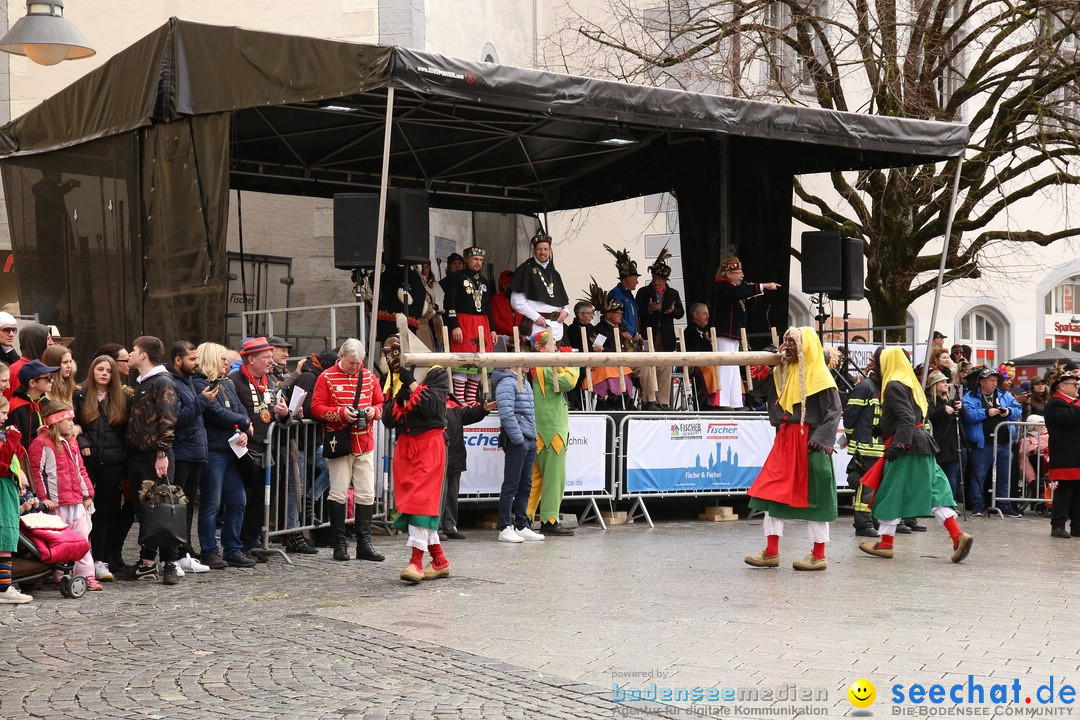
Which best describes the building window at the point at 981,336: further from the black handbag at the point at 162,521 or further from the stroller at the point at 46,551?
the stroller at the point at 46,551

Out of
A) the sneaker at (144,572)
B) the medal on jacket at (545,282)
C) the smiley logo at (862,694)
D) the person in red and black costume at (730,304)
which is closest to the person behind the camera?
the smiley logo at (862,694)

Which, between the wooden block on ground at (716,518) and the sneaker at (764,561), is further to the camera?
the wooden block on ground at (716,518)

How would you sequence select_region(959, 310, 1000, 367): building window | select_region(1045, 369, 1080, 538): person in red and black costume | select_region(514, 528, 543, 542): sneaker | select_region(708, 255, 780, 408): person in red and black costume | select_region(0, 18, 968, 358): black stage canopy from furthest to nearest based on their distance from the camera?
select_region(959, 310, 1000, 367): building window
select_region(708, 255, 780, 408): person in red and black costume
select_region(1045, 369, 1080, 538): person in red and black costume
select_region(514, 528, 543, 542): sneaker
select_region(0, 18, 968, 358): black stage canopy

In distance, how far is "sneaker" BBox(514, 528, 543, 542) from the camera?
12434 millimetres

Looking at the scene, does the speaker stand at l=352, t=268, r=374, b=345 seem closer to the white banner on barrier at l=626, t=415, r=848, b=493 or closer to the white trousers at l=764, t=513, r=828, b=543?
the white banner on barrier at l=626, t=415, r=848, b=493

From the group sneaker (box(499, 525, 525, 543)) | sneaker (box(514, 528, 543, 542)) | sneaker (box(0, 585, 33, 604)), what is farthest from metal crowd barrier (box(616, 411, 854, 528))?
sneaker (box(0, 585, 33, 604))

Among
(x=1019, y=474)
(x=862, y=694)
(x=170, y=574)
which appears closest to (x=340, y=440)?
(x=170, y=574)

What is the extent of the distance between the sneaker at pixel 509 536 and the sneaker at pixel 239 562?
8.68ft

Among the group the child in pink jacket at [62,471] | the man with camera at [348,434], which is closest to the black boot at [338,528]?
the man with camera at [348,434]

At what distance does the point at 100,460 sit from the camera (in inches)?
381

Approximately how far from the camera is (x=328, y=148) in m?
17.2

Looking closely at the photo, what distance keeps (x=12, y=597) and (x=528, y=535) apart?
504 cm

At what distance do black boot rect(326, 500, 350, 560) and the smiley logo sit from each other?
5.70 m

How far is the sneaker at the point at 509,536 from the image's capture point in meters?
12.3
